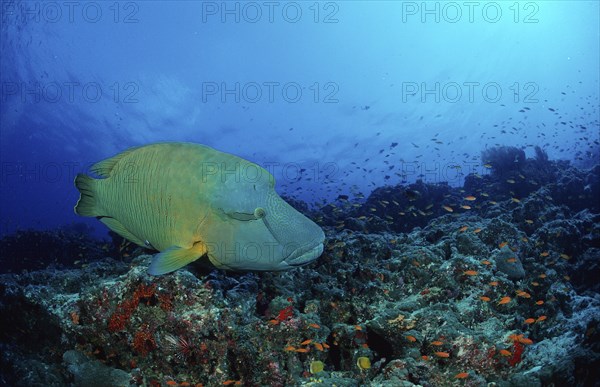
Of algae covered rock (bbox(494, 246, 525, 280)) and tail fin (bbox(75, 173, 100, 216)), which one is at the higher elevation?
tail fin (bbox(75, 173, 100, 216))

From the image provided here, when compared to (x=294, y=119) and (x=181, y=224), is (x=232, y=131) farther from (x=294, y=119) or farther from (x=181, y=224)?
(x=181, y=224)

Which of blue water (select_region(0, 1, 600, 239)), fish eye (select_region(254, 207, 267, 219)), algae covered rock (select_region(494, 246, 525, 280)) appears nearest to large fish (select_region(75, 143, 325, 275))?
fish eye (select_region(254, 207, 267, 219))

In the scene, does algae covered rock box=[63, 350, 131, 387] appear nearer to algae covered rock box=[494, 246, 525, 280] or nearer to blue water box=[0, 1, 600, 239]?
algae covered rock box=[494, 246, 525, 280]

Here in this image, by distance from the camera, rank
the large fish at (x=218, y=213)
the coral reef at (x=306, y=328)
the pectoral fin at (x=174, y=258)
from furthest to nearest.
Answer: the coral reef at (x=306, y=328) < the large fish at (x=218, y=213) < the pectoral fin at (x=174, y=258)

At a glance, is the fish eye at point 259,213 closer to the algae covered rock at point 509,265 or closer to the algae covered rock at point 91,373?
the algae covered rock at point 91,373

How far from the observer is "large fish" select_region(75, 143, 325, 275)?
6.98ft

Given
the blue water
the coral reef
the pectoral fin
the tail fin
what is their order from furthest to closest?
1. the blue water
2. the coral reef
3. the tail fin
4. the pectoral fin

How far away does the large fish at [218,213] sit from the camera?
2.13 meters

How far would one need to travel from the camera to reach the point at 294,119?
5025 cm

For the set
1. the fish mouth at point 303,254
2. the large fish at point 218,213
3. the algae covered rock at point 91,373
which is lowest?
the algae covered rock at point 91,373

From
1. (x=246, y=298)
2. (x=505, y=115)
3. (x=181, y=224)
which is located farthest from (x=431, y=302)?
(x=505, y=115)

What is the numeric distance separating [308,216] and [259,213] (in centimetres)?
1154

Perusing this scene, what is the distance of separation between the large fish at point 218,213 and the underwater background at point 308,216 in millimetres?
1442

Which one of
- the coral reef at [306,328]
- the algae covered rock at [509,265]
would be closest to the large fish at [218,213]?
the coral reef at [306,328]
